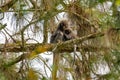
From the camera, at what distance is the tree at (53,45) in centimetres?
244

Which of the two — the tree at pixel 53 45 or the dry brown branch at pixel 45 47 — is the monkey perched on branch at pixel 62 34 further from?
the dry brown branch at pixel 45 47

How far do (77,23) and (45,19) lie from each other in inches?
9.9

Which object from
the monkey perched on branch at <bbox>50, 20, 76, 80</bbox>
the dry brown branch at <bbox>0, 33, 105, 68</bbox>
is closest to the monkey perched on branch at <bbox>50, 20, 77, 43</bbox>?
the monkey perched on branch at <bbox>50, 20, 76, 80</bbox>

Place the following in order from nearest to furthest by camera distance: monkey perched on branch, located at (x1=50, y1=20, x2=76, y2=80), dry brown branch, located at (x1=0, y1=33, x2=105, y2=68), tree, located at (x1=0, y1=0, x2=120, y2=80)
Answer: dry brown branch, located at (x1=0, y1=33, x2=105, y2=68) → tree, located at (x1=0, y1=0, x2=120, y2=80) → monkey perched on branch, located at (x1=50, y1=20, x2=76, y2=80)

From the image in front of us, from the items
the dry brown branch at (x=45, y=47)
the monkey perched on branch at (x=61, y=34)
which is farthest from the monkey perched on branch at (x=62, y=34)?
the dry brown branch at (x=45, y=47)

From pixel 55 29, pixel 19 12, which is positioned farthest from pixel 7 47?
pixel 55 29

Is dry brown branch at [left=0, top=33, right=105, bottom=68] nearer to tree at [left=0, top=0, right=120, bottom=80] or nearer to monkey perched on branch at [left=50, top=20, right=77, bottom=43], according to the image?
tree at [left=0, top=0, right=120, bottom=80]

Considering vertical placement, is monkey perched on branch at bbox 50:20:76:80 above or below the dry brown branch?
above

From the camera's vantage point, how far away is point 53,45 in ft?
8.24

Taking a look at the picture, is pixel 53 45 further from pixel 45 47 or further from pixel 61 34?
pixel 61 34

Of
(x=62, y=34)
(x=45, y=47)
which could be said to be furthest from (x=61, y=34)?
(x=45, y=47)

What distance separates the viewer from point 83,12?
2520 millimetres

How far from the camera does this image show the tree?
95.9 inches

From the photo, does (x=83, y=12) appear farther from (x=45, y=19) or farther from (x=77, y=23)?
(x=45, y=19)
